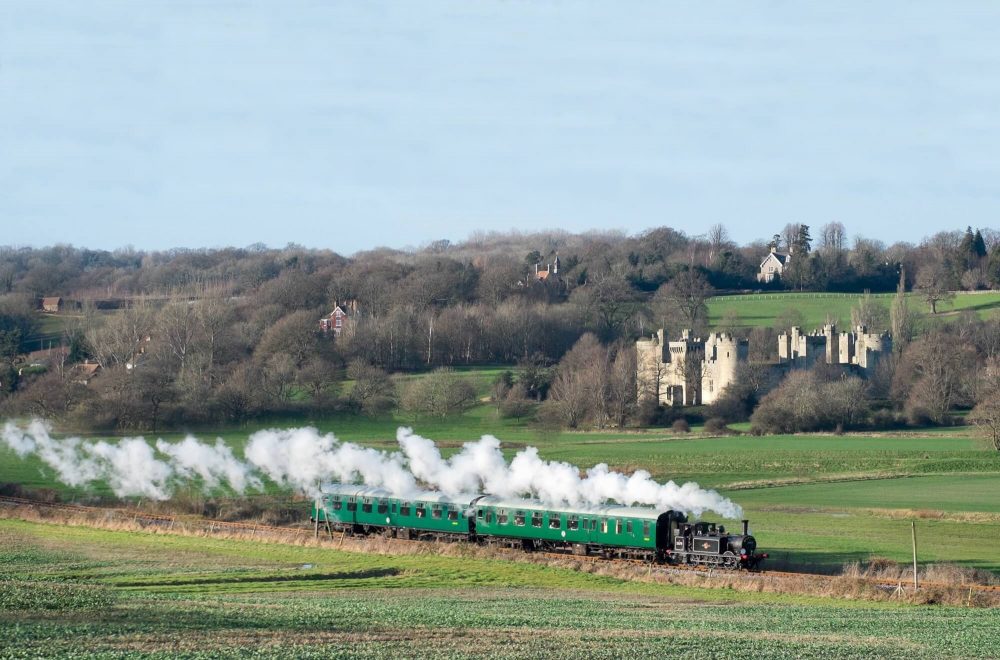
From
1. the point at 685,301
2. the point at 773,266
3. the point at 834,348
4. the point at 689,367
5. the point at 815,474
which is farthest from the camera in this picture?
the point at 773,266

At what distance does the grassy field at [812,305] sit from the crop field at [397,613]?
114486 mm

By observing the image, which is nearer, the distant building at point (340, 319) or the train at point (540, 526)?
the train at point (540, 526)

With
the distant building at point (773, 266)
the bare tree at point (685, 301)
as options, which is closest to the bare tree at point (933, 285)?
the distant building at point (773, 266)

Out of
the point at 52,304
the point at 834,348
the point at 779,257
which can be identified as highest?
the point at 779,257

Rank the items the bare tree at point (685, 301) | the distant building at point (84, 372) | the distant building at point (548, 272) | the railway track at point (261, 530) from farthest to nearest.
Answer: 1. the distant building at point (548, 272)
2. the bare tree at point (685, 301)
3. the distant building at point (84, 372)
4. the railway track at point (261, 530)

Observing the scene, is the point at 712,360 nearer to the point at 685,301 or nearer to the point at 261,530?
the point at 685,301

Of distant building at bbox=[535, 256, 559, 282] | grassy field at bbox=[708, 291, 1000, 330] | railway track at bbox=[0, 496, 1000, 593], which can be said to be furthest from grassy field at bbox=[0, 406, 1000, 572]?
distant building at bbox=[535, 256, 559, 282]

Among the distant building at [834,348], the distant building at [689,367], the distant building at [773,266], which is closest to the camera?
the distant building at [689,367]

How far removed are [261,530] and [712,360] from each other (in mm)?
81360

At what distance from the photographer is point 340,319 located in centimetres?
14750

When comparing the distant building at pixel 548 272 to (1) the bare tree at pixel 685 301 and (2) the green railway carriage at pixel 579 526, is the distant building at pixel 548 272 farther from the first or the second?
(2) the green railway carriage at pixel 579 526

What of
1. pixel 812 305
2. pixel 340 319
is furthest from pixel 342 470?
pixel 812 305

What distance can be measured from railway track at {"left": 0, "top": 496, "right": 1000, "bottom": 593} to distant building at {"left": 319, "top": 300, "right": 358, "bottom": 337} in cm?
7580

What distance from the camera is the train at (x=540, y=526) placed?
138ft
